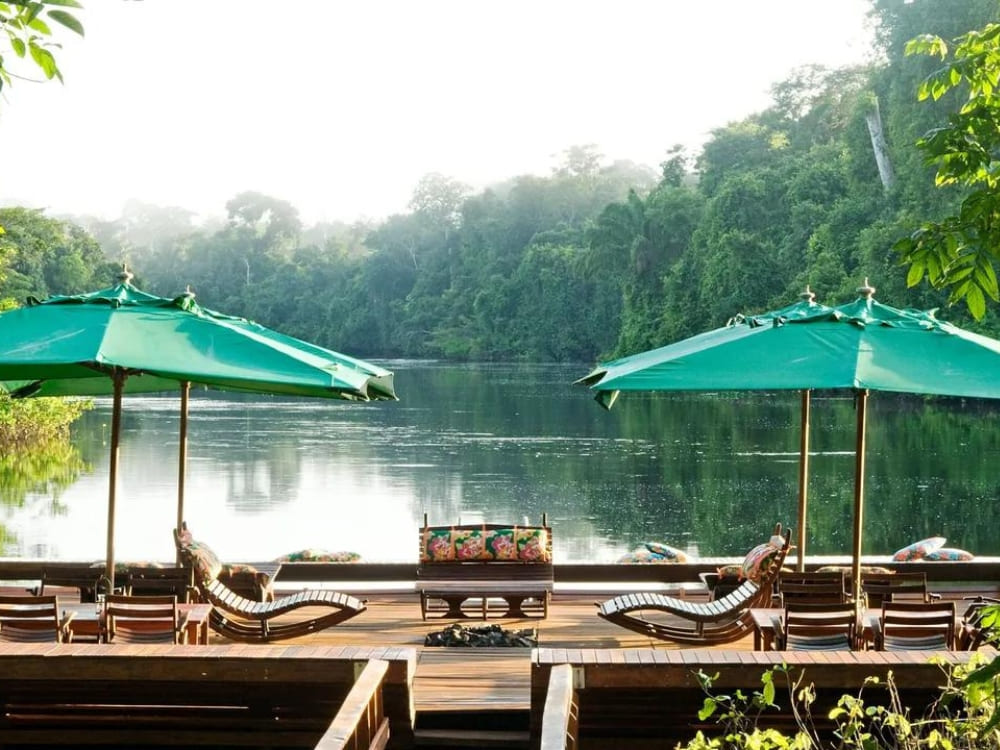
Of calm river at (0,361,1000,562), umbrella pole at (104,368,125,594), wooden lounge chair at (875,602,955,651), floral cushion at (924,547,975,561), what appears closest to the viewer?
wooden lounge chair at (875,602,955,651)

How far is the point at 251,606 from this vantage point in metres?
6.65

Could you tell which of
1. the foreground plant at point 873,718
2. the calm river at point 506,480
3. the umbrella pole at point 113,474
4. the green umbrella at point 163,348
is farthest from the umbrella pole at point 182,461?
the calm river at point 506,480

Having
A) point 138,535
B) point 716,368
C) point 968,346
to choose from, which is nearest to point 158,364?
point 716,368

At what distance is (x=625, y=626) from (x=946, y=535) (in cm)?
1286

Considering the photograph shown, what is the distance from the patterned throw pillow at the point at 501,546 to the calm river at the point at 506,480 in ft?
24.4

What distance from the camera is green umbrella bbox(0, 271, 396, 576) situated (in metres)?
5.53

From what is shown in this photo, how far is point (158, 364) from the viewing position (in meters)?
5.54

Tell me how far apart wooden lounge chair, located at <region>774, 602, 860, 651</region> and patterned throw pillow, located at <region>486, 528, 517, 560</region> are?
226 centimetres

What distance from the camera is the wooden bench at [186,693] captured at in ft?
13.8

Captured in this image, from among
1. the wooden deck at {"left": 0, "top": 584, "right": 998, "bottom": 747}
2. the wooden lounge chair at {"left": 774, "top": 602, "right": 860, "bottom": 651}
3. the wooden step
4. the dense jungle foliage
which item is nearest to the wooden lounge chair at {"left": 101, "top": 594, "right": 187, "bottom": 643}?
the wooden deck at {"left": 0, "top": 584, "right": 998, "bottom": 747}

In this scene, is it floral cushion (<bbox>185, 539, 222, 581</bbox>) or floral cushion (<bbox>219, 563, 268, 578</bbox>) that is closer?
floral cushion (<bbox>185, 539, 222, 581</bbox>)

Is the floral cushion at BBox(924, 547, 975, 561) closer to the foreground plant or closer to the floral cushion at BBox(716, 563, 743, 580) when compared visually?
the floral cushion at BBox(716, 563, 743, 580)

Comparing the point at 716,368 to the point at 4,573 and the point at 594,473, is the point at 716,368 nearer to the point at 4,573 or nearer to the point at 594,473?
the point at 4,573

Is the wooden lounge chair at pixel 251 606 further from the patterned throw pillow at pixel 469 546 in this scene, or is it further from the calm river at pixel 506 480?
the calm river at pixel 506 480
